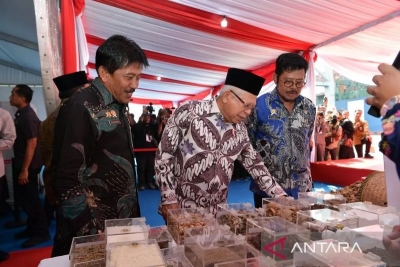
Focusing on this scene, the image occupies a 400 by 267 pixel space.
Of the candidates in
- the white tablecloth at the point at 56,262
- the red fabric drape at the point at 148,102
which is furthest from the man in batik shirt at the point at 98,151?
the red fabric drape at the point at 148,102

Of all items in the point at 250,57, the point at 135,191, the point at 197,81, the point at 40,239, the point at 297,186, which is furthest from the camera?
the point at 197,81

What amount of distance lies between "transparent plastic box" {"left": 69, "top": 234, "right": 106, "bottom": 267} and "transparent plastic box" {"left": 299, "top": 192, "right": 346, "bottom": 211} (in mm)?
731

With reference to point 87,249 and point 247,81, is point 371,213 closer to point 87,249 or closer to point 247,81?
point 247,81

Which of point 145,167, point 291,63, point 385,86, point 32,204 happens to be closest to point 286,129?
point 291,63

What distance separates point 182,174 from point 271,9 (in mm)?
2621

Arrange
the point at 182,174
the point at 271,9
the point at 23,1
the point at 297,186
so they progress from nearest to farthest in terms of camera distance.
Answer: the point at 182,174 → the point at 297,186 → the point at 271,9 → the point at 23,1

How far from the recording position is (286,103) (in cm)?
172

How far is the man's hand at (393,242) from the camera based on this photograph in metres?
0.68

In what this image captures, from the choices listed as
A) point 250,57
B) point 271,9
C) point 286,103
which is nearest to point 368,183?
point 286,103

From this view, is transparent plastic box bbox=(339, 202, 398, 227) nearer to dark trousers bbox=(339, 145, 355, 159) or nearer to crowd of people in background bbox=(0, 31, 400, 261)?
crowd of people in background bbox=(0, 31, 400, 261)

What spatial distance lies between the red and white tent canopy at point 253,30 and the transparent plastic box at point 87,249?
288 centimetres

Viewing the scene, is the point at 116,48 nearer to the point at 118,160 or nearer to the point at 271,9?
the point at 118,160

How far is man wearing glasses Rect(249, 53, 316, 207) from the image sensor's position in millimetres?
1644

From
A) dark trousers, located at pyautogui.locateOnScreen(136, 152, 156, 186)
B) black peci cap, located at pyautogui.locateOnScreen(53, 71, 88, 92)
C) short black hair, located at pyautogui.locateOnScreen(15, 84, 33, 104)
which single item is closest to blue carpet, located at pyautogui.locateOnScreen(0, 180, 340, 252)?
dark trousers, located at pyautogui.locateOnScreen(136, 152, 156, 186)
